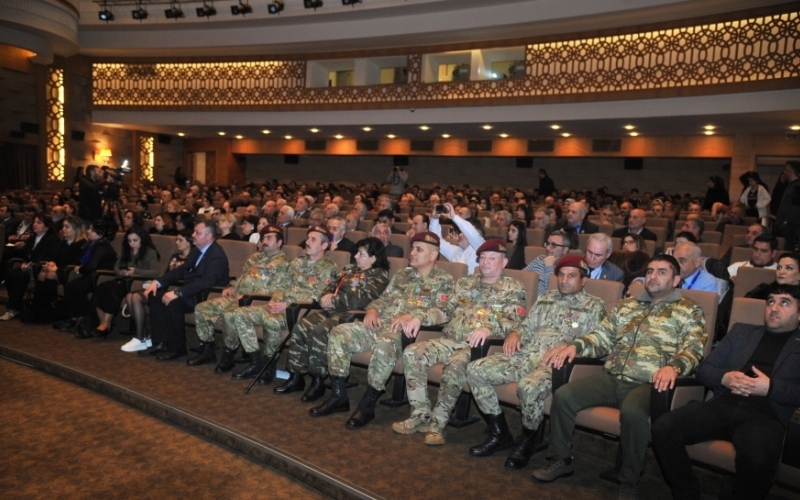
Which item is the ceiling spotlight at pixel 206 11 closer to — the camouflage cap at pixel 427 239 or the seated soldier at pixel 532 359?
the camouflage cap at pixel 427 239

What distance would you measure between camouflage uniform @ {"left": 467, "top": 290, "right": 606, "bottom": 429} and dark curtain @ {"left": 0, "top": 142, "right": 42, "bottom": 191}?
51.9ft

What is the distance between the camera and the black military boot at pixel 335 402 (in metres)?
3.88

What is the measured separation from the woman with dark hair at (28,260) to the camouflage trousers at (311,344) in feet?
11.2

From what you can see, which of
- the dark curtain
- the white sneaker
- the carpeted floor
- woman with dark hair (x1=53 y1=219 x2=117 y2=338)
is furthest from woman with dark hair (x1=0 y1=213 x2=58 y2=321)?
the dark curtain

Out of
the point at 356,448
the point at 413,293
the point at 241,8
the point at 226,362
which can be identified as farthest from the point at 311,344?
the point at 241,8

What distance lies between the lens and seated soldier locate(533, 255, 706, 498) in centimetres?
289

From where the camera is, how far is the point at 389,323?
4.19 meters

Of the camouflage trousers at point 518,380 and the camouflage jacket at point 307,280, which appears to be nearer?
the camouflage trousers at point 518,380

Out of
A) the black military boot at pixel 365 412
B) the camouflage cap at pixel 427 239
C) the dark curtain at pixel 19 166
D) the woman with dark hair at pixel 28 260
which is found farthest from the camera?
the dark curtain at pixel 19 166

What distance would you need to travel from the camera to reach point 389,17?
44.7 feet

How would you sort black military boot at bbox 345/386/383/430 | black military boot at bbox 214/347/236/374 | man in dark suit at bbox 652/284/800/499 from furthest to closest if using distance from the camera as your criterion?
black military boot at bbox 214/347/236/374 < black military boot at bbox 345/386/383/430 < man in dark suit at bbox 652/284/800/499

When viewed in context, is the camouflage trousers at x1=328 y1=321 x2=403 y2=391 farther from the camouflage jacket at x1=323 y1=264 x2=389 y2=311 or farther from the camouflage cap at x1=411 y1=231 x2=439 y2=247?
the camouflage cap at x1=411 y1=231 x2=439 y2=247

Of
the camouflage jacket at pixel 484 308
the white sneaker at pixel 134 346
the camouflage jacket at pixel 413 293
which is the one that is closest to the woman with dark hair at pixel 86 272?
the white sneaker at pixel 134 346

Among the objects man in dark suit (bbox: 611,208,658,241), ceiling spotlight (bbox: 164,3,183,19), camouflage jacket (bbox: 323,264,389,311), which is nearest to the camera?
camouflage jacket (bbox: 323,264,389,311)
